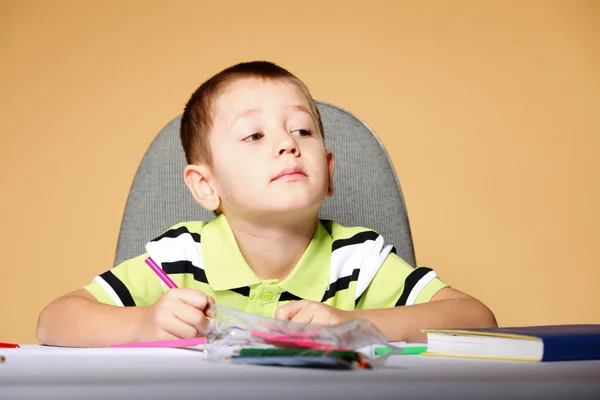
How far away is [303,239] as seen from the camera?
4.07ft

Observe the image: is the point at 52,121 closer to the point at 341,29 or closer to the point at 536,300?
the point at 341,29

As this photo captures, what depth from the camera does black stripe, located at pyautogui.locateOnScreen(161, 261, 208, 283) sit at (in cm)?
121

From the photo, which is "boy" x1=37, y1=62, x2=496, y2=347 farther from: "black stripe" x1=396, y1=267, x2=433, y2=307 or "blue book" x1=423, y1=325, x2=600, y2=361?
"blue book" x1=423, y1=325, x2=600, y2=361

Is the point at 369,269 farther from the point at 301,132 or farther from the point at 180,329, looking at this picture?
the point at 180,329

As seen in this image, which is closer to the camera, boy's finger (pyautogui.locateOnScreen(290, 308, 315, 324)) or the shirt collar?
boy's finger (pyautogui.locateOnScreen(290, 308, 315, 324))

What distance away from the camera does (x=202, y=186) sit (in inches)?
52.4

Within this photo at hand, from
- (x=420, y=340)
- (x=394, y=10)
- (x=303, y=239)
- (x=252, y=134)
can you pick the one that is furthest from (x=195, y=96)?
(x=394, y=10)

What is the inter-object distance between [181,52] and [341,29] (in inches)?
20.7

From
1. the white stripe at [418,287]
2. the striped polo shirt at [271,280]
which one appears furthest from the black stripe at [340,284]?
the white stripe at [418,287]

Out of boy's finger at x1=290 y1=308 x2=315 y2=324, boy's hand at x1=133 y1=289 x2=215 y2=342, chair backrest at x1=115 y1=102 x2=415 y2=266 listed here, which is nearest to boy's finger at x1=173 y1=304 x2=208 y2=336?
boy's hand at x1=133 y1=289 x2=215 y2=342

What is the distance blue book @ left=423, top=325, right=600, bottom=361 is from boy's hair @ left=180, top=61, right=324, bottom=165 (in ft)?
2.20

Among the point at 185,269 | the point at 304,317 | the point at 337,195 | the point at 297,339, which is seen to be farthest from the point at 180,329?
the point at 337,195

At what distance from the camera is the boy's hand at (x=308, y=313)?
77cm

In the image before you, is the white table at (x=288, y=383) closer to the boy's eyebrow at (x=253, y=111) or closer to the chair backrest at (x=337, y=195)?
the boy's eyebrow at (x=253, y=111)
